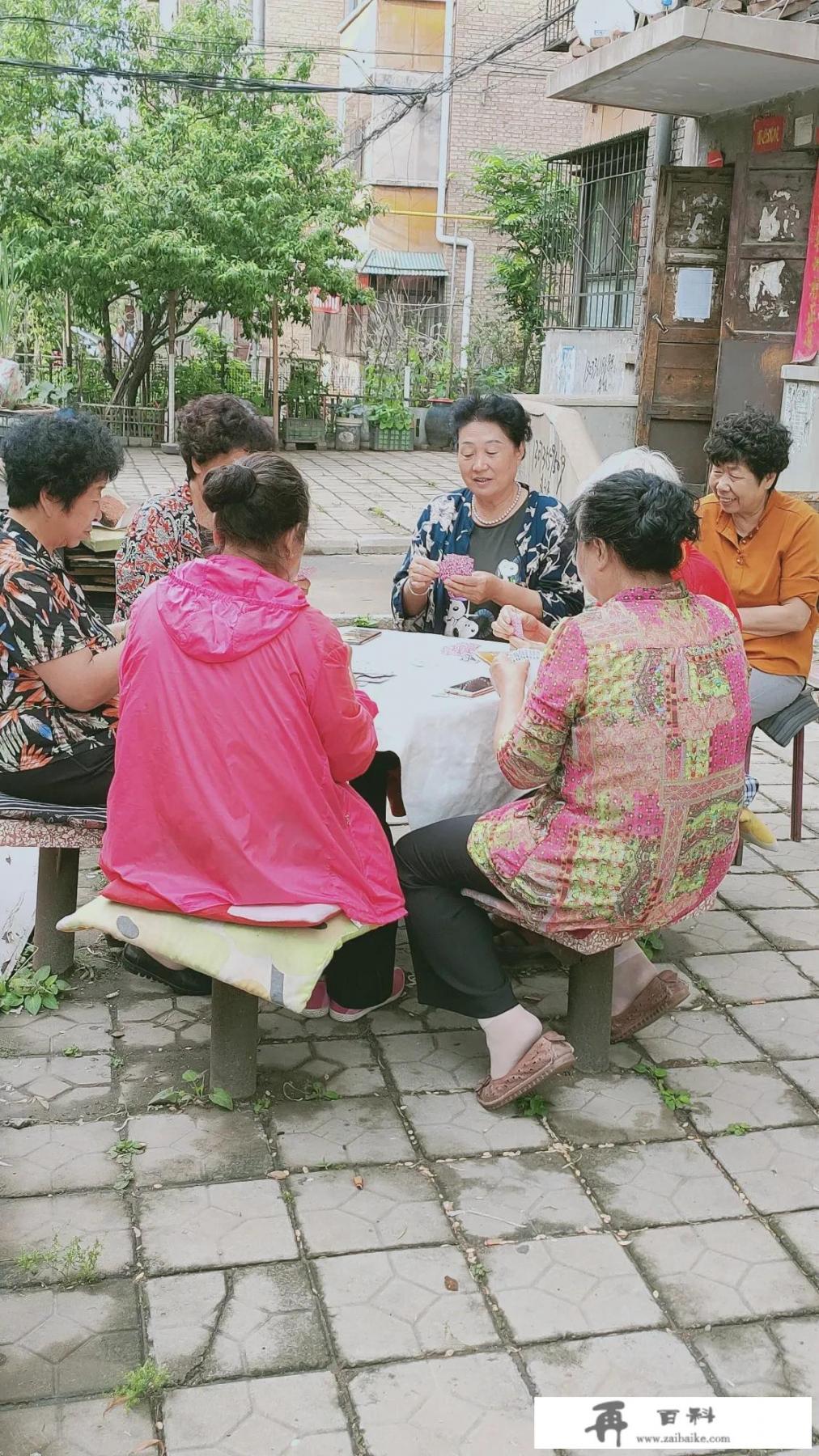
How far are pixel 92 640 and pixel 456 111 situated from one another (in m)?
23.9

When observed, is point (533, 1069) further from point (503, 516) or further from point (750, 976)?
A: point (503, 516)

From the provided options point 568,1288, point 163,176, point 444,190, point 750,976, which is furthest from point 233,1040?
point 444,190

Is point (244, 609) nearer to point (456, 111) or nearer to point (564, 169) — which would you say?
point (564, 169)

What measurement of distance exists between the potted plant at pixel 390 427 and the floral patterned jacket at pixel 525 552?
1469cm

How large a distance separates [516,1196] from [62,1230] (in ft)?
3.04

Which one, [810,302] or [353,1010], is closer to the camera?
[353,1010]

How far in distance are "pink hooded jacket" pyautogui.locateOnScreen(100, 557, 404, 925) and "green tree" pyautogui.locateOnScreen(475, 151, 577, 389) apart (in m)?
16.4

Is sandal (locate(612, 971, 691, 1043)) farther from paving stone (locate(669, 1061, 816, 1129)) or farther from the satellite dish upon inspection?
the satellite dish

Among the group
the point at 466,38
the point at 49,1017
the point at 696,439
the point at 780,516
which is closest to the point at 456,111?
the point at 466,38

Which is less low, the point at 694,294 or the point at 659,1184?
the point at 694,294

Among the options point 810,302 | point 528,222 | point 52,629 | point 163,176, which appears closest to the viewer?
point 52,629

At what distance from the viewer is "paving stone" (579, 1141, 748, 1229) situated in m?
2.75

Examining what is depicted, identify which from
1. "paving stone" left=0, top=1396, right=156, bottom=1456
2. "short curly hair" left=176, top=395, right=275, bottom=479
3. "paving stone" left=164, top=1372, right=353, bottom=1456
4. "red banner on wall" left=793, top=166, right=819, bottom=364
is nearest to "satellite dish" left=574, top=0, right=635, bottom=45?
"red banner on wall" left=793, top=166, right=819, bottom=364

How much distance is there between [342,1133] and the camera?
3012mm
